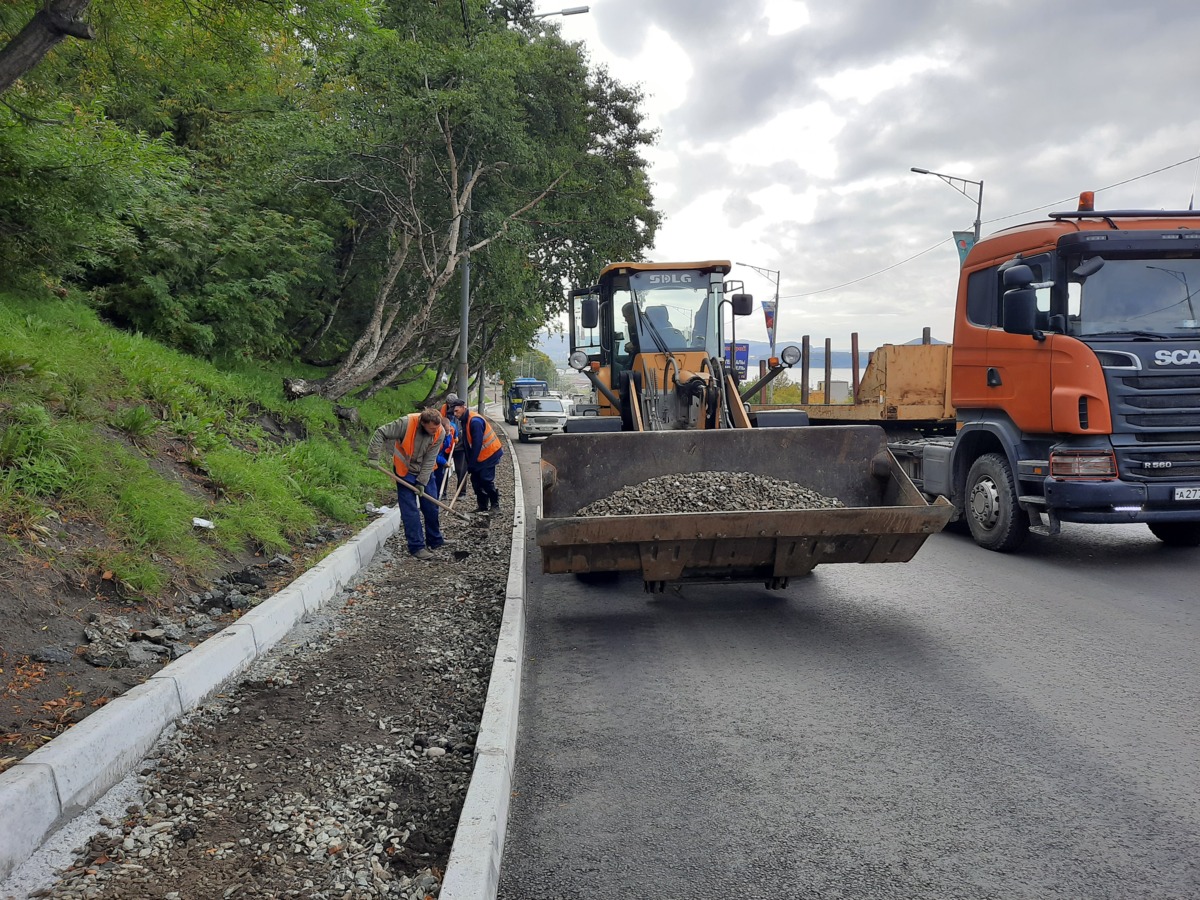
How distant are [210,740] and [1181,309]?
8044 mm

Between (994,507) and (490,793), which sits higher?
(994,507)

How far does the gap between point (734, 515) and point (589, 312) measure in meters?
4.74

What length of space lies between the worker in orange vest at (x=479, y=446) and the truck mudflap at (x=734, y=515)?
131 inches

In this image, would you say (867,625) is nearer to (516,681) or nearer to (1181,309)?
(516,681)

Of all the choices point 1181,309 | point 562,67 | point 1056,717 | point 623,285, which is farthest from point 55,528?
point 562,67

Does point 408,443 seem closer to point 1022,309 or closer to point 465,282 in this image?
point 1022,309

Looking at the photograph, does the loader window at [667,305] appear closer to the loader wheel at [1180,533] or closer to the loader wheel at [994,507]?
the loader wheel at [994,507]

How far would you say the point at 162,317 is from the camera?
11.4m

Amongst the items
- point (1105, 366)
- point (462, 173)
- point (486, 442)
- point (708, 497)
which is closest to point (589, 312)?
A: point (486, 442)

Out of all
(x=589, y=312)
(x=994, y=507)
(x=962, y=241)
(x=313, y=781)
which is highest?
(x=962, y=241)

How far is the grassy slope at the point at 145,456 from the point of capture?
5730 millimetres

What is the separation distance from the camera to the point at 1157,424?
7.55 metres

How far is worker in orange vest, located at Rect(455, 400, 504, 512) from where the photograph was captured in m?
10.5

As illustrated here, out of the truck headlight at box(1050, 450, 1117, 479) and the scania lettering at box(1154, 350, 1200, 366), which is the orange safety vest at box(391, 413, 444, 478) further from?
the scania lettering at box(1154, 350, 1200, 366)
